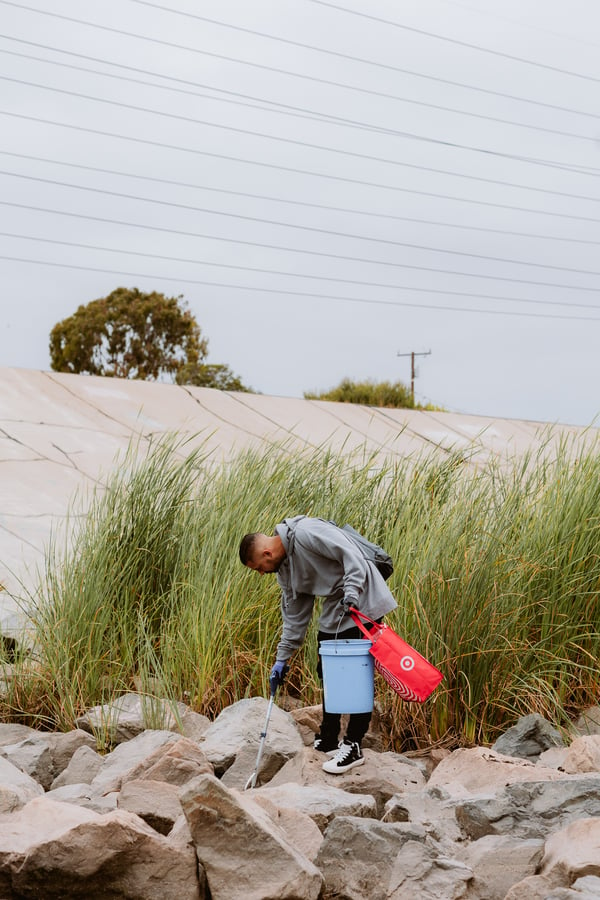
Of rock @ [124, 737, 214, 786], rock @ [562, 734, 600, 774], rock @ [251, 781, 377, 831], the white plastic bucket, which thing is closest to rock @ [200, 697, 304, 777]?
rock @ [124, 737, 214, 786]

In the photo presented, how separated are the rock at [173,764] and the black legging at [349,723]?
1.81 ft

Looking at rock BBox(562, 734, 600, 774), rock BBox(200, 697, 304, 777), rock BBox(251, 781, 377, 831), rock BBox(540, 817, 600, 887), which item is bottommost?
rock BBox(200, 697, 304, 777)

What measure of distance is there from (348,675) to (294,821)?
0.98 m

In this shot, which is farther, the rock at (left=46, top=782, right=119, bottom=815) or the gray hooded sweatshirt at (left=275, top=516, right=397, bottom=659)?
the gray hooded sweatshirt at (left=275, top=516, right=397, bottom=659)

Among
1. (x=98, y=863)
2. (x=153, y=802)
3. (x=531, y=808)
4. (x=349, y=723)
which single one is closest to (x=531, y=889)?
(x=531, y=808)

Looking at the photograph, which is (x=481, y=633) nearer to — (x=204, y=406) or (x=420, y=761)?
(x=420, y=761)

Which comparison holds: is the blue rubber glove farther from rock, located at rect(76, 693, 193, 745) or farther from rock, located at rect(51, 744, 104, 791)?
rock, located at rect(51, 744, 104, 791)

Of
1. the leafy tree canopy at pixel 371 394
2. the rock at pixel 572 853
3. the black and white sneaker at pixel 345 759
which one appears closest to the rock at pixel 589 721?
the black and white sneaker at pixel 345 759

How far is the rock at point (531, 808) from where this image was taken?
3482 millimetres

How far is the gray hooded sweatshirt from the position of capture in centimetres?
446

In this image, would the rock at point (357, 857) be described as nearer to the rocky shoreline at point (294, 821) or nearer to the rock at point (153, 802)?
the rocky shoreline at point (294, 821)

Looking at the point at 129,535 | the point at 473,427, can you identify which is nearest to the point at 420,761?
the point at 129,535

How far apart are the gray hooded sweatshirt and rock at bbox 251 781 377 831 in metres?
0.86

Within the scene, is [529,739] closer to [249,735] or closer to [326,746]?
[326,746]
